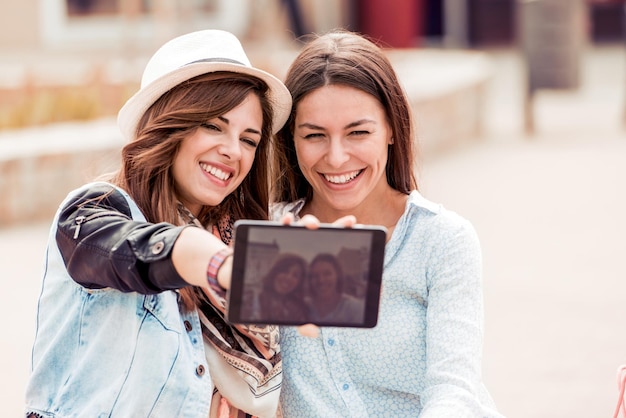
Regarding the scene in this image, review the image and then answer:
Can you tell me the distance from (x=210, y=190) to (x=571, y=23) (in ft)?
33.3

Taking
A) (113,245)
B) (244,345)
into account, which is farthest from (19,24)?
(113,245)

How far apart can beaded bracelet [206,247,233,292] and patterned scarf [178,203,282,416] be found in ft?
1.42

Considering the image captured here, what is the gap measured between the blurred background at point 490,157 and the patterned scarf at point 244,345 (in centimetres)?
63

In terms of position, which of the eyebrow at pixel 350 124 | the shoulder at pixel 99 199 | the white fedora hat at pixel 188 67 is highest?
the white fedora hat at pixel 188 67

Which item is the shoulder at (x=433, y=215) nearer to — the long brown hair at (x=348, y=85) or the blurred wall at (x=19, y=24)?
the long brown hair at (x=348, y=85)

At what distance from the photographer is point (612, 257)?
6.85m

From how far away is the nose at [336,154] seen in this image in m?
2.62

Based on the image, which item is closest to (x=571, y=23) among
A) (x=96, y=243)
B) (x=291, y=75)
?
(x=291, y=75)

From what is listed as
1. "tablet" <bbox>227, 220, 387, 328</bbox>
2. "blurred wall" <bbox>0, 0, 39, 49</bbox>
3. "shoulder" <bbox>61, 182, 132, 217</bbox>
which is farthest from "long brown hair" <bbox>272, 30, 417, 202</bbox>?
"blurred wall" <bbox>0, 0, 39, 49</bbox>

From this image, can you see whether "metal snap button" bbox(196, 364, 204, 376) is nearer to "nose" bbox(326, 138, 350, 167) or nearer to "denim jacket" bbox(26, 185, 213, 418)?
"denim jacket" bbox(26, 185, 213, 418)

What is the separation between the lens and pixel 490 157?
35.8ft

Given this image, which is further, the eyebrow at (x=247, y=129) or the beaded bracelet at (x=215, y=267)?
the eyebrow at (x=247, y=129)

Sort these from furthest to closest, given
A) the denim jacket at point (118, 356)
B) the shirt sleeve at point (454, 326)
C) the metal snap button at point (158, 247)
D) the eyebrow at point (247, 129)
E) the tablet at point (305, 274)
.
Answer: the eyebrow at point (247, 129)
the shirt sleeve at point (454, 326)
the denim jacket at point (118, 356)
the metal snap button at point (158, 247)
the tablet at point (305, 274)

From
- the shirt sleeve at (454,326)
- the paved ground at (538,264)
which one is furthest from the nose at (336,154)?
the paved ground at (538,264)
